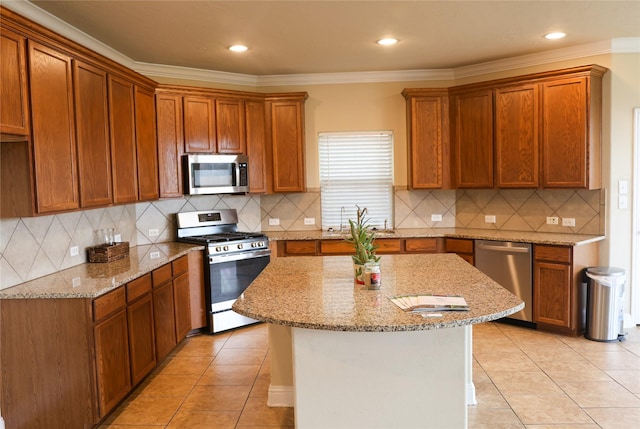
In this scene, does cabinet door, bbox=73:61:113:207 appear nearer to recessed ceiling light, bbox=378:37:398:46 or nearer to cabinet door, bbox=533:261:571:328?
recessed ceiling light, bbox=378:37:398:46

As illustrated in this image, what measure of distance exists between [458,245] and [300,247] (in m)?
1.63

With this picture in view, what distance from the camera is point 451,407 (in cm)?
235

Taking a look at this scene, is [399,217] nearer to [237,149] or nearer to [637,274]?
[237,149]

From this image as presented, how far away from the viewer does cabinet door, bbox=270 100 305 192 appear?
5.50 m

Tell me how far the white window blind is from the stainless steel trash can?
2223 millimetres

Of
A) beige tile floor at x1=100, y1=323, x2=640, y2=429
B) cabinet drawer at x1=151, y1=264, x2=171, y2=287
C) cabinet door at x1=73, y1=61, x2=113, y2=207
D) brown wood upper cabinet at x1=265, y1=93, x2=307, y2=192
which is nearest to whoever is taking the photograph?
beige tile floor at x1=100, y1=323, x2=640, y2=429

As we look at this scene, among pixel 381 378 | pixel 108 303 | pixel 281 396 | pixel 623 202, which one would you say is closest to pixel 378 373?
pixel 381 378

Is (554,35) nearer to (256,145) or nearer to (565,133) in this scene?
(565,133)

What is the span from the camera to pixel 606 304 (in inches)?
171

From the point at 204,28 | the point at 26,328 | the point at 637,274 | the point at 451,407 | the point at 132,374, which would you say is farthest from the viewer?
the point at 637,274

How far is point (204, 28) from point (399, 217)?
3.00m

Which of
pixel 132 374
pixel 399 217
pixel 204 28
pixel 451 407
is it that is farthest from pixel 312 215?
pixel 451 407

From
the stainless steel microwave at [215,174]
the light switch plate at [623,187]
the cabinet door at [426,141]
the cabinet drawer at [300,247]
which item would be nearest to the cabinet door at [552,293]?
the light switch plate at [623,187]

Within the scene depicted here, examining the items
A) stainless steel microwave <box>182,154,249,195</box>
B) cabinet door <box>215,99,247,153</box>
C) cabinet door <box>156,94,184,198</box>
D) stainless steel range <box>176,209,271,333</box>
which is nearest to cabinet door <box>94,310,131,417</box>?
stainless steel range <box>176,209,271,333</box>
